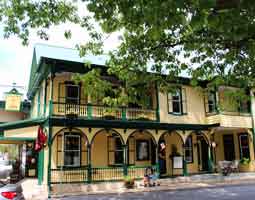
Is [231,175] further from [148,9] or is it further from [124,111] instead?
[148,9]

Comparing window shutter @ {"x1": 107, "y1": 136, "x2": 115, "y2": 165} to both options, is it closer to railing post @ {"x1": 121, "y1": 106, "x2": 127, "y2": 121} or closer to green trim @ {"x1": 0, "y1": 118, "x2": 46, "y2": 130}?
railing post @ {"x1": 121, "y1": 106, "x2": 127, "y2": 121}

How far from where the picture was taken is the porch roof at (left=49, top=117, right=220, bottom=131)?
16.3 metres

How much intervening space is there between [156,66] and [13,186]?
547cm

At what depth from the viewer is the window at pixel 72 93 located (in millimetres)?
18431

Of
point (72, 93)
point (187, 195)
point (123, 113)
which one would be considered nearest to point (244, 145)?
point (123, 113)

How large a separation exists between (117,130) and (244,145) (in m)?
11.6

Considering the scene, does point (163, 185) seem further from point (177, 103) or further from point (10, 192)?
point (10, 192)

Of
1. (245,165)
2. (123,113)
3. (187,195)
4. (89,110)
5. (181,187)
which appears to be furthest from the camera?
(245,165)

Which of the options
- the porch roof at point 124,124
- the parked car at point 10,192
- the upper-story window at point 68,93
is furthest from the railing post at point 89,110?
the parked car at point 10,192

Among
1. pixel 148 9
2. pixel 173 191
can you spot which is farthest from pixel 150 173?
pixel 148 9

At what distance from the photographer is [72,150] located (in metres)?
17.8

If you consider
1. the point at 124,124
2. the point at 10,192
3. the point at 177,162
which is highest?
the point at 124,124

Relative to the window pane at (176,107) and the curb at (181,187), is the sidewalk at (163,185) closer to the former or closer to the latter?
the curb at (181,187)

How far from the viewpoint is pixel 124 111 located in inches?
733
